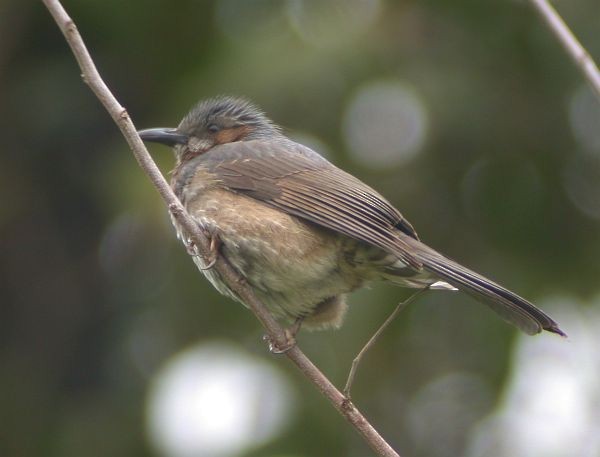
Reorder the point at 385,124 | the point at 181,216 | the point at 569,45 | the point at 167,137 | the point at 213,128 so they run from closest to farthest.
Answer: the point at 569,45, the point at 181,216, the point at 167,137, the point at 213,128, the point at 385,124

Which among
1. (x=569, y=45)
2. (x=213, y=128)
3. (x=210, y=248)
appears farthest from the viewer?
(x=213, y=128)

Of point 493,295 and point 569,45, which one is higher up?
point 569,45

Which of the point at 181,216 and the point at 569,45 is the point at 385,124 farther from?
the point at 569,45

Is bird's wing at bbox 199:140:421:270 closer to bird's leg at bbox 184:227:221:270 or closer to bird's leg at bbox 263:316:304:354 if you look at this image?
bird's leg at bbox 184:227:221:270

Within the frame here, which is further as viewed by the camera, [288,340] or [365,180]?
[365,180]

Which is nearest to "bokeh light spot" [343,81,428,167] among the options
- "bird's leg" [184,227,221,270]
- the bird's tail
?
"bird's leg" [184,227,221,270]

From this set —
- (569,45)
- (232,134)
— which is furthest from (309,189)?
(569,45)

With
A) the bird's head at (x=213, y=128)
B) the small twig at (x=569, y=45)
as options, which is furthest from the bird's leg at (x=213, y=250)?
the small twig at (x=569, y=45)
